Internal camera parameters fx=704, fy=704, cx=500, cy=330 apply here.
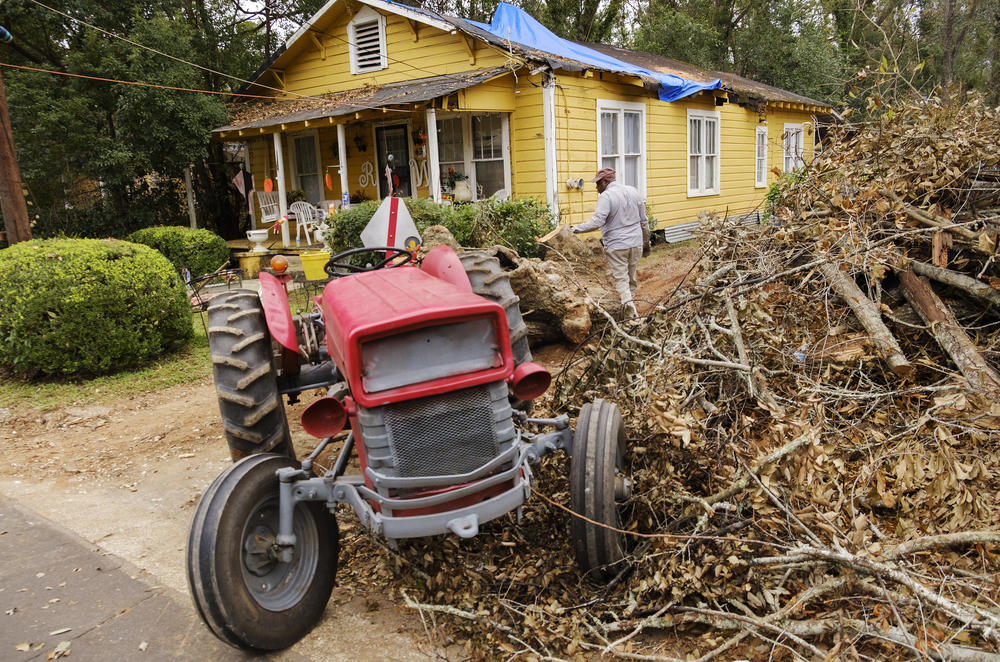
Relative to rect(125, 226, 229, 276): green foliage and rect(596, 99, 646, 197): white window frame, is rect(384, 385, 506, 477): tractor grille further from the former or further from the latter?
rect(125, 226, 229, 276): green foliage

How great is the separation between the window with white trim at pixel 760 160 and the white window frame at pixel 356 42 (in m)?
11.2

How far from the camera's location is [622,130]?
49.2ft

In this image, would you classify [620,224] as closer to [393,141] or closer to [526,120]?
[526,120]

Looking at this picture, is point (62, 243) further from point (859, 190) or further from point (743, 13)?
point (743, 13)

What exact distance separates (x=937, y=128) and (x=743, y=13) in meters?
26.7

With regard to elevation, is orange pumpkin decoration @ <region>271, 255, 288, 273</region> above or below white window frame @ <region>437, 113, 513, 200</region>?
below

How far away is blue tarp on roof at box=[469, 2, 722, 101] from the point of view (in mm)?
14539

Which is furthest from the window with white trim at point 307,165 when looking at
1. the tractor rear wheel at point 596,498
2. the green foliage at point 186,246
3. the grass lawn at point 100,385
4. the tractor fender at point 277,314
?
the tractor rear wheel at point 596,498

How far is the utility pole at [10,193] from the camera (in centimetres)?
917

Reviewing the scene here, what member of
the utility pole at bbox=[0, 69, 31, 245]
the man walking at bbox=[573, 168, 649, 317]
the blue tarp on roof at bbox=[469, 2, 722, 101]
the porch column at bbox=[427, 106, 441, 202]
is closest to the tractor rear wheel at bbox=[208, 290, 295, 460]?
the man walking at bbox=[573, 168, 649, 317]

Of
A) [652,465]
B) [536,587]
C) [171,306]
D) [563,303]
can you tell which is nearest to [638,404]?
[652,465]

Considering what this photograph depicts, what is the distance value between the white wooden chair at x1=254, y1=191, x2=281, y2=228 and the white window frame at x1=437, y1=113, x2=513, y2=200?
5.04 metres

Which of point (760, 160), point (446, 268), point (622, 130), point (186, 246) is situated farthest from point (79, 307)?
point (760, 160)

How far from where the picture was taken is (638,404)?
4.31m
